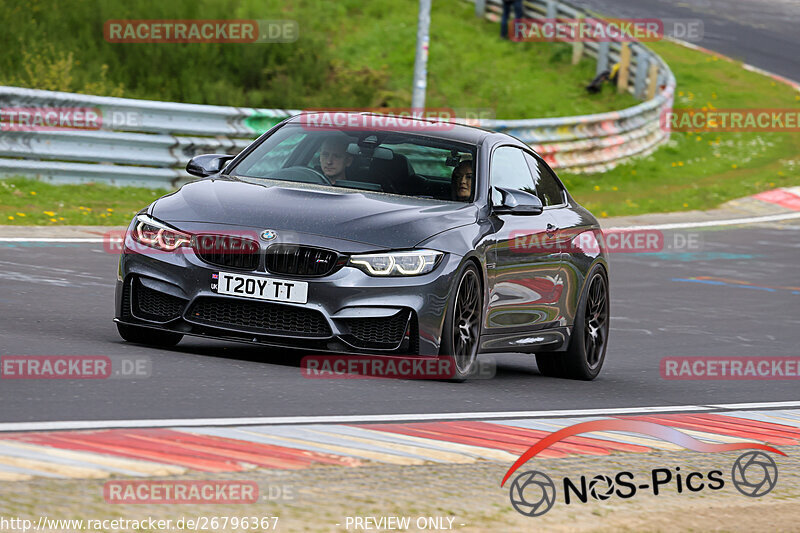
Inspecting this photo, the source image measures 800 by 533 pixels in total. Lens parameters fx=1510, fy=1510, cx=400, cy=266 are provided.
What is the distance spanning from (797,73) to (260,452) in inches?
1330

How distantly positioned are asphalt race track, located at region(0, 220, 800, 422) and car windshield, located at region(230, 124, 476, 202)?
1082mm

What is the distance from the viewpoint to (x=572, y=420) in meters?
7.32

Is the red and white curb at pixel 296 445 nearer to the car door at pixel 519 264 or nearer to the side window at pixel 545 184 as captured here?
the car door at pixel 519 264

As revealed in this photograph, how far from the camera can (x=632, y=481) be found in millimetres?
5750

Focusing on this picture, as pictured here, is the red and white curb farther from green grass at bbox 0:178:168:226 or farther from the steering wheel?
green grass at bbox 0:178:168:226

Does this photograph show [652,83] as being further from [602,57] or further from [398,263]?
[398,263]

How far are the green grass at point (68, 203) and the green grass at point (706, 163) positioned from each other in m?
7.30

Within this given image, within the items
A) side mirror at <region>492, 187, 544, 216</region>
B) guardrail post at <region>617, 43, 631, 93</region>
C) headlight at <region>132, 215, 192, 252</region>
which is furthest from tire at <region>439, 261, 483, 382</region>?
guardrail post at <region>617, 43, 631, 93</region>

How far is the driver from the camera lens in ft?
29.3

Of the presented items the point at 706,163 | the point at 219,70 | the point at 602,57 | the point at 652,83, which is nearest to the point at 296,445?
the point at 219,70

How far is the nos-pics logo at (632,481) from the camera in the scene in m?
5.35

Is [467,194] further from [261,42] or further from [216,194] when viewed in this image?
[261,42]

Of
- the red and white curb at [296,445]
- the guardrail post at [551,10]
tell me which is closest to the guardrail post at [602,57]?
the guardrail post at [551,10]

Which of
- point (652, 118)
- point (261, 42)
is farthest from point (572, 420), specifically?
point (652, 118)
